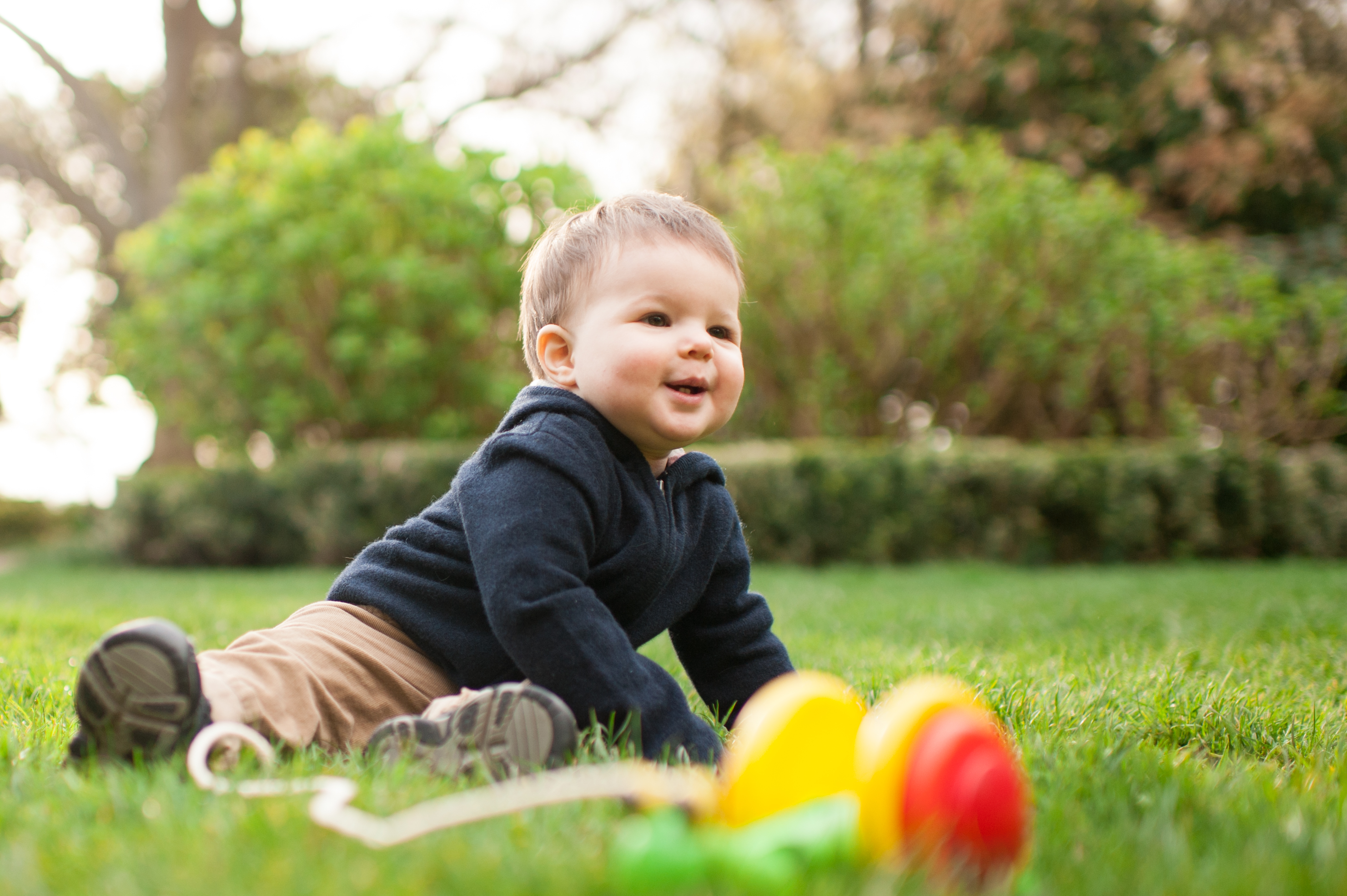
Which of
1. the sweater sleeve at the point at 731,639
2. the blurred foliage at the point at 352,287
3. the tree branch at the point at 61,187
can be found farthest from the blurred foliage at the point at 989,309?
the tree branch at the point at 61,187

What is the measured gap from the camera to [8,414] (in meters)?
18.4

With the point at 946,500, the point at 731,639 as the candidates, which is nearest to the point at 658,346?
the point at 731,639

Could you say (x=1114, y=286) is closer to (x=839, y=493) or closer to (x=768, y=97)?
(x=839, y=493)

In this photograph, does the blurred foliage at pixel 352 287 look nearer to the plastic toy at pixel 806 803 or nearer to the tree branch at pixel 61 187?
the tree branch at pixel 61 187

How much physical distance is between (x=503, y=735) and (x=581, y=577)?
333 mm

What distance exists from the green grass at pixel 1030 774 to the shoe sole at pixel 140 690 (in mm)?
63

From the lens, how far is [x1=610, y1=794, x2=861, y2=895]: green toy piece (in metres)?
0.99

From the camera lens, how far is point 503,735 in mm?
1490

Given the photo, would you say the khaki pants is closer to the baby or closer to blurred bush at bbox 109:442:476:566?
the baby

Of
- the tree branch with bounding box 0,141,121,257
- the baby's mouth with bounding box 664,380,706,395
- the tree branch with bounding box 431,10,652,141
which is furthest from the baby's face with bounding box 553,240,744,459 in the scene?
the tree branch with bounding box 0,141,121,257

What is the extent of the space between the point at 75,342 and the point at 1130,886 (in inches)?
770

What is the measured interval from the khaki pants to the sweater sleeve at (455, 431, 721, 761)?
0.25 m

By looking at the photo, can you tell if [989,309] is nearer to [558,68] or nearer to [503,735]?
[558,68]

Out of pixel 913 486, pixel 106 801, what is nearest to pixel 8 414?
pixel 913 486
